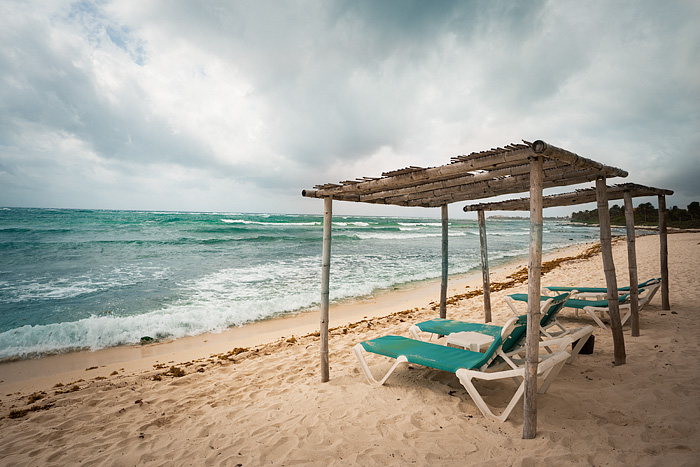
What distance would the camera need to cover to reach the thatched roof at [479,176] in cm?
293

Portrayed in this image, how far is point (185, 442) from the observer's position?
3.08m

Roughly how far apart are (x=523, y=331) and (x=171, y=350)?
6.40 meters

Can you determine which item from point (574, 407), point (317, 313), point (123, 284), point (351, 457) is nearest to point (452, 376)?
point (574, 407)

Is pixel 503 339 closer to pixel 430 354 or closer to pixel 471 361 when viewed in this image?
pixel 471 361

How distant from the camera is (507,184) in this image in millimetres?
4348

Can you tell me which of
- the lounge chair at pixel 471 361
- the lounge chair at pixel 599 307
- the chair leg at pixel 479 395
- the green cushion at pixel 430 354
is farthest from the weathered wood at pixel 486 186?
the lounge chair at pixel 599 307

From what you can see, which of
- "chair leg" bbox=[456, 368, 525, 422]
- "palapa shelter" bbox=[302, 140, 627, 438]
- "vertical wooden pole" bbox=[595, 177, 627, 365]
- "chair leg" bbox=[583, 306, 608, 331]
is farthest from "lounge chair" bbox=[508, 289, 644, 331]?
"chair leg" bbox=[456, 368, 525, 422]

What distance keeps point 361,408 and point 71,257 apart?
2126 centimetres

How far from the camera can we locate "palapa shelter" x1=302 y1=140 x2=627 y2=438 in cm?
277

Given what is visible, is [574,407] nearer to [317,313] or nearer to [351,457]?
[351,457]

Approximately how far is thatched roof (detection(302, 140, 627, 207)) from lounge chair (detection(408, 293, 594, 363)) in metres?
1.71

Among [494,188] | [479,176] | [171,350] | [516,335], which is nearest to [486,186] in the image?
[494,188]

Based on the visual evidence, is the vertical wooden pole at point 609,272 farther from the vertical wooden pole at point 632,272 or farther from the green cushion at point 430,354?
the green cushion at point 430,354

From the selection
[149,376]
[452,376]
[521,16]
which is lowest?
[149,376]
